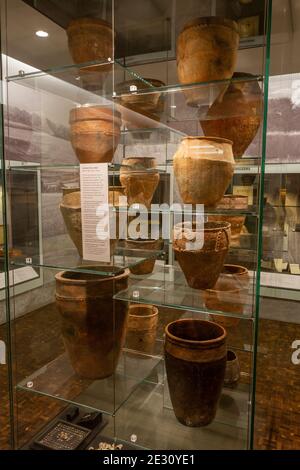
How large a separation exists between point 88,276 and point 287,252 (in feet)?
4.84

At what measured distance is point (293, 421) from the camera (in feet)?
5.12

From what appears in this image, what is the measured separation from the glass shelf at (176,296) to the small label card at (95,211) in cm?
18

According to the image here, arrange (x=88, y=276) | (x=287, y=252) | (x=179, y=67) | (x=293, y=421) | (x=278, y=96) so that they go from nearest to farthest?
1. (x=179, y=67)
2. (x=88, y=276)
3. (x=293, y=421)
4. (x=278, y=96)
5. (x=287, y=252)

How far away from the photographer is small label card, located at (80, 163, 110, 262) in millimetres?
1110

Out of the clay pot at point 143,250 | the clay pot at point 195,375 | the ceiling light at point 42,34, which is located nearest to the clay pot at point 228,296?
the clay pot at point 195,375

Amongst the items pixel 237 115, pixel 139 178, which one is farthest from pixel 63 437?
pixel 237 115

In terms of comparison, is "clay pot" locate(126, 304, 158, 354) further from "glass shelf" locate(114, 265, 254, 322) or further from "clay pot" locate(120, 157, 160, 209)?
"clay pot" locate(120, 157, 160, 209)

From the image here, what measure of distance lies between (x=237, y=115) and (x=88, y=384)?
1137 millimetres

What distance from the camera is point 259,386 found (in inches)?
72.0

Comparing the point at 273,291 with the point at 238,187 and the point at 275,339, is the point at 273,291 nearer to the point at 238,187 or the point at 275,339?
the point at 275,339

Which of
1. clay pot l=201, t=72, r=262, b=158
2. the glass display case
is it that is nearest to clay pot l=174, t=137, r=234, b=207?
the glass display case

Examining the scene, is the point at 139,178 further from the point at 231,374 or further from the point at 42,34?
the point at 231,374

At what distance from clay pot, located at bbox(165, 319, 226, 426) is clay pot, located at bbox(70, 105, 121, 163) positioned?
667mm
